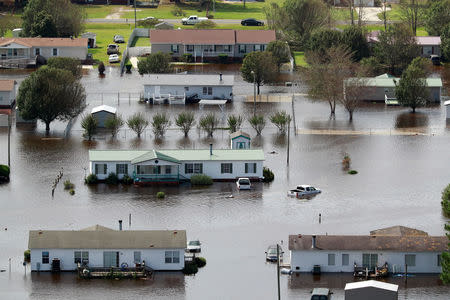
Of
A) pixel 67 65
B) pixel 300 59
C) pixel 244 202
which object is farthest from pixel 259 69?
pixel 244 202

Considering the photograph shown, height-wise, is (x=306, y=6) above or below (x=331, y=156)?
above

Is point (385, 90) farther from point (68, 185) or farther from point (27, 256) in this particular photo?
point (27, 256)

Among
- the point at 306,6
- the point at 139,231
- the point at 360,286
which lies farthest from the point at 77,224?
the point at 306,6

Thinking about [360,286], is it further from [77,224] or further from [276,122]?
[276,122]

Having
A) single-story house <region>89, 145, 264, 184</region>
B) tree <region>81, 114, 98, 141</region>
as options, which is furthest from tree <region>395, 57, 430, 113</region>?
tree <region>81, 114, 98, 141</region>

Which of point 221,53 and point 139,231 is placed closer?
point 139,231

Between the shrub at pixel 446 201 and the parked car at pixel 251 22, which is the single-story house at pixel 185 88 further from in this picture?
the parked car at pixel 251 22

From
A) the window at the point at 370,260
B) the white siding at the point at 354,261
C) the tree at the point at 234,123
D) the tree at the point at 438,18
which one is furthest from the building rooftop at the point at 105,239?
the tree at the point at 438,18
